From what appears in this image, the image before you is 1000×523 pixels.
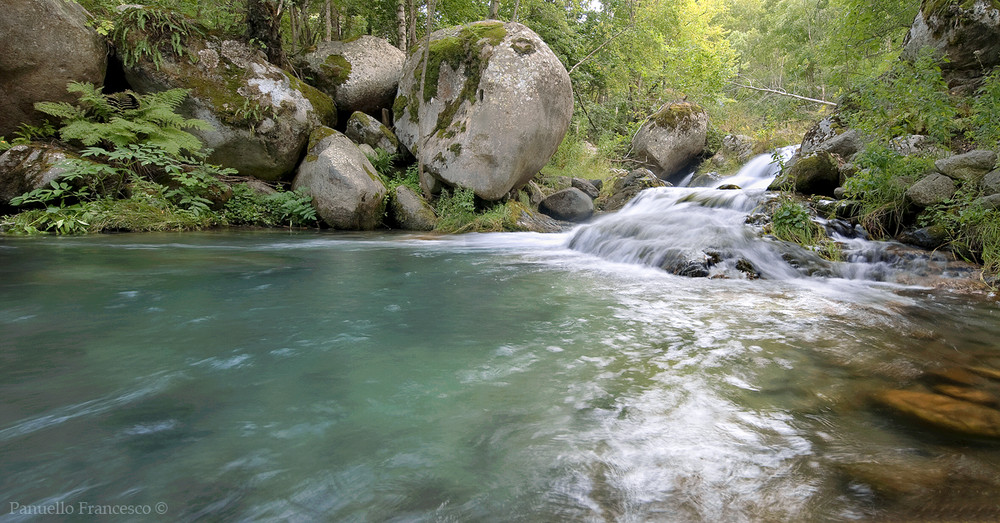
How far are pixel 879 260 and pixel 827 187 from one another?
2.71 metres

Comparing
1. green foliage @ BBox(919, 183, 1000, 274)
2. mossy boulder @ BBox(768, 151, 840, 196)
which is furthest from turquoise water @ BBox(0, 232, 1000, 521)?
mossy boulder @ BBox(768, 151, 840, 196)

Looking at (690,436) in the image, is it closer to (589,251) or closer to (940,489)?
(940,489)

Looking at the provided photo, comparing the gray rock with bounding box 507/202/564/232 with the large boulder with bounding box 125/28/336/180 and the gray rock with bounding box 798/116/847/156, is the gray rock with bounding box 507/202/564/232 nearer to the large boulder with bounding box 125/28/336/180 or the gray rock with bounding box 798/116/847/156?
the large boulder with bounding box 125/28/336/180

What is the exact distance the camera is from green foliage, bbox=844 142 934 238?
5.91 m

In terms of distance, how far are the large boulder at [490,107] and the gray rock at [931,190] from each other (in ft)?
18.6

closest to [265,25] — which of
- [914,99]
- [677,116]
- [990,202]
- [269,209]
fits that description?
[269,209]

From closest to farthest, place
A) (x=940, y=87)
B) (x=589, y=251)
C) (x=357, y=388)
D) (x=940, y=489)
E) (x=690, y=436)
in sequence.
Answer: (x=940, y=489)
(x=690, y=436)
(x=357, y=388)
(x=940, y=87)
(x=589, y=251)

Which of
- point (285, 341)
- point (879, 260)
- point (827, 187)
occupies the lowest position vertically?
point (285, 341)

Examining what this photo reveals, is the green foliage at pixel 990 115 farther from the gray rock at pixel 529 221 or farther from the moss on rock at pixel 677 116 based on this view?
the moss on rock at pixel 677 116

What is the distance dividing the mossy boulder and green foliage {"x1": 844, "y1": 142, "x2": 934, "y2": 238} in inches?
51.9

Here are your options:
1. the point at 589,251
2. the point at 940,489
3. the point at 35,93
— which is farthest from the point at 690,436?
the point at 35,93

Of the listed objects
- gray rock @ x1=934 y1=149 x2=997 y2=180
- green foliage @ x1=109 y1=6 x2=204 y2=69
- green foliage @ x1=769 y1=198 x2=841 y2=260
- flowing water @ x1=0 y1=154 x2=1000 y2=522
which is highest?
green foliage @ x1=109 y1=6 x2=204 y2=69

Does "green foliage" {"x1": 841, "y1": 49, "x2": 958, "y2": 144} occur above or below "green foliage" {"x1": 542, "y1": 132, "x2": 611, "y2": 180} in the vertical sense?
above

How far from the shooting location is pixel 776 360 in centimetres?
263
